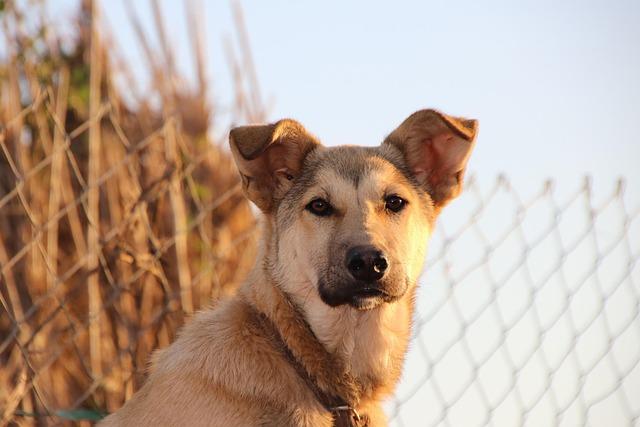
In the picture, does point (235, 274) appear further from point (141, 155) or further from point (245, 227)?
point (141, 155)

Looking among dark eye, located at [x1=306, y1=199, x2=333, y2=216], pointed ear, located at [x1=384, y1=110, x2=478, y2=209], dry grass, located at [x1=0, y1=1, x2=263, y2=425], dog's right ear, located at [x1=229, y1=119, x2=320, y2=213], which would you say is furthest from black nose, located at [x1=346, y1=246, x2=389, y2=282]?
dry grass, located at [x1=0, y1=1, x2=263, y2=425]

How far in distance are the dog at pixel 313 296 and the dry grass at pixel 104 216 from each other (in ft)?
4.83

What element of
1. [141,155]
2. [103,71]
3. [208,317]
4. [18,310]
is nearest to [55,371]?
[18,310]

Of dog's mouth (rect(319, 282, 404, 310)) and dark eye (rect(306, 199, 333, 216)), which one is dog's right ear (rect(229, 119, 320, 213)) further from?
dog's mouth (rect(319, 282, 404, 310))

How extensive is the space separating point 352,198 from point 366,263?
0.39 m

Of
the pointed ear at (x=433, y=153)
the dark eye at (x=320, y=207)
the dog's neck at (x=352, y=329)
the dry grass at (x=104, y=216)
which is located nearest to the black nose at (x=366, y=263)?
the dog's neck at (x=352, y=329)

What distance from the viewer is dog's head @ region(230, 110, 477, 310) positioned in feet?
11.8

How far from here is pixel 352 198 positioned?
Result: 3830 millimetres

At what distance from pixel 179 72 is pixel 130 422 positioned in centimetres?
409

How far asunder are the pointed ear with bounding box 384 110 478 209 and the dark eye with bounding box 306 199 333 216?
52cm

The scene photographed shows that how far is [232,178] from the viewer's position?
7.74 metres

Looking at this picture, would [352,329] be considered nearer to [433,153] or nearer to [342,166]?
[342,166]

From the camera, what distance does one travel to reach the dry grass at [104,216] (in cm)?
558

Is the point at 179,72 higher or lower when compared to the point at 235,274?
higher
